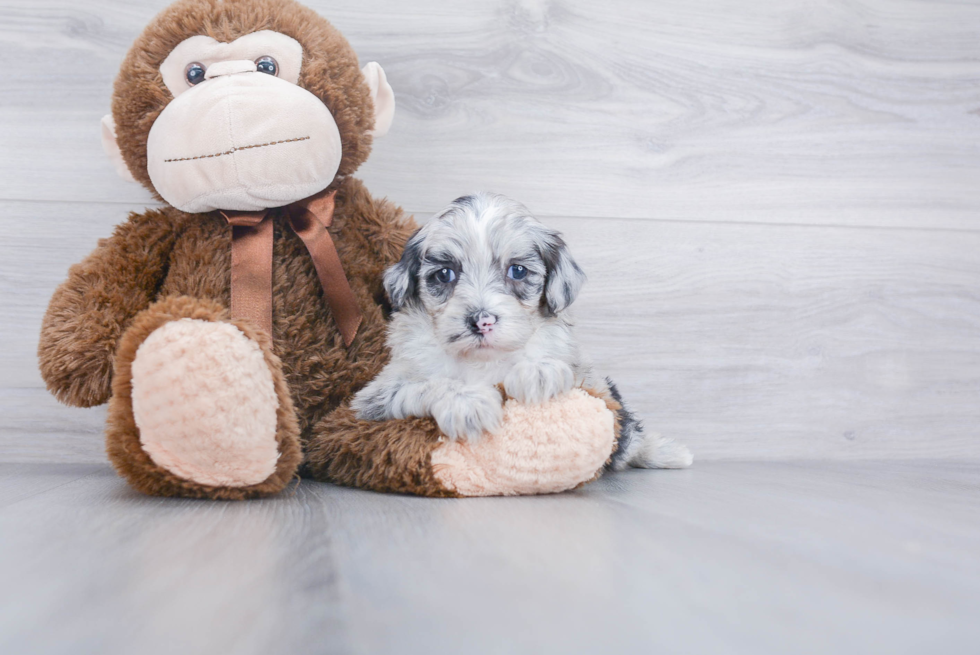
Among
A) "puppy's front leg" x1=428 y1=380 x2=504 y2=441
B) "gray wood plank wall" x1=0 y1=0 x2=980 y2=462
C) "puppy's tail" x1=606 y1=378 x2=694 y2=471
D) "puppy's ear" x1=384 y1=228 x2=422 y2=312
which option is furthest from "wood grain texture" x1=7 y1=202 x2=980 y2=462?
"puppy's front leg" x1=428 y1=380 x2=504 y2=441

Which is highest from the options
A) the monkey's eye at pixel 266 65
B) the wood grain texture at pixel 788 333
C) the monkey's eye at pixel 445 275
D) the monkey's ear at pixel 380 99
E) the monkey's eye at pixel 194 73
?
the monkey's eye at pixel 266 65

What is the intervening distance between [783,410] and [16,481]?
1.81m

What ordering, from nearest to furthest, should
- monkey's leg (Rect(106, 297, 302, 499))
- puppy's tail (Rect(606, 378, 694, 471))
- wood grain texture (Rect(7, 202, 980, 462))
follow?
monkey's leg (Rect(106, 297, 302, 499)) → puppy's tail (Rect(606, 378, 694, 471)) → wood grain texture (Rect(7, 202, 980, 462))

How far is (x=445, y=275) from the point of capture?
1209mm

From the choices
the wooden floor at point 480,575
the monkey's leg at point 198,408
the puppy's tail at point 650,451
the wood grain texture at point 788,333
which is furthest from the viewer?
the wood grain texture at point 788,333

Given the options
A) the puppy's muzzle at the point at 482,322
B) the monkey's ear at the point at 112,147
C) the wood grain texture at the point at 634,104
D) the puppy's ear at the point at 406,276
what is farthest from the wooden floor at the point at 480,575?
the wood grain texture at the point at 634,104

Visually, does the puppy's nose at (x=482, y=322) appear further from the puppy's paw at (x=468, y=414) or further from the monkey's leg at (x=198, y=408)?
the monkey's leg at (x=198, y=408)

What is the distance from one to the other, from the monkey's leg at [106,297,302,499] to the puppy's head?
0.99 ft

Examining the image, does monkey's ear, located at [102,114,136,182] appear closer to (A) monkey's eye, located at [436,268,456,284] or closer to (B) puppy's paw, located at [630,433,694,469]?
(A) monkey's eye, located at [436,268,456,284]

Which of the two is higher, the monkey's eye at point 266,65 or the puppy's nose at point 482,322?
the monkey's eye at point 266,65

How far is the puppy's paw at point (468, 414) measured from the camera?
1083 millimetres

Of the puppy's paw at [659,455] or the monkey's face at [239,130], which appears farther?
the puppy's paw at [659,455]

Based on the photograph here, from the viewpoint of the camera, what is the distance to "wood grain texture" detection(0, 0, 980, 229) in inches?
62.8

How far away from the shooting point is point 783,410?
1.82 m
